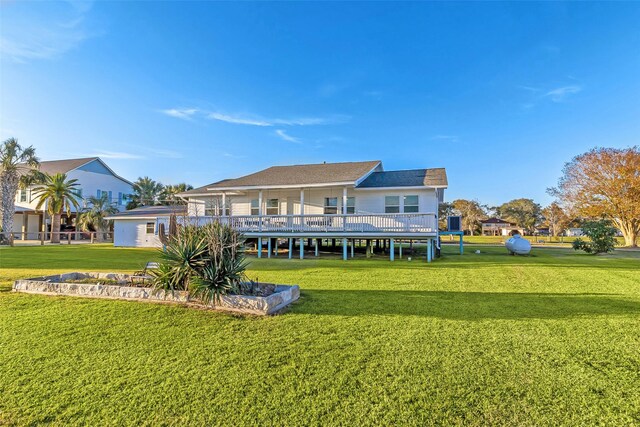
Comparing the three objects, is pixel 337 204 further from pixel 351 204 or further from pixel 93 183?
pixel 93 183

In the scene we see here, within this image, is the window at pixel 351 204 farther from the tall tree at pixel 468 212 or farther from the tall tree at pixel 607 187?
the tall tree at pixel 468 212

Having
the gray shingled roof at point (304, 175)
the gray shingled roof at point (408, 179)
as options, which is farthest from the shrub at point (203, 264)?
the gray shingled roof at point (408, 179)

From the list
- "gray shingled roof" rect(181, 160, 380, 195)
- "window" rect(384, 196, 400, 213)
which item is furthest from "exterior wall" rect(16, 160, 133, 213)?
"window" rect(384, 196, 400, 213)

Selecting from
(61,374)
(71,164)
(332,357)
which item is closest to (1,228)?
(71,164)

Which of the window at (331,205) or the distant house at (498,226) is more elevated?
the window at (331,205)

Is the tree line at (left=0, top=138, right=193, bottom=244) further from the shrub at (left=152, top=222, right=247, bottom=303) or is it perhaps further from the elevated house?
the shrub at (left=152, top=222, right=247, bottom=303)

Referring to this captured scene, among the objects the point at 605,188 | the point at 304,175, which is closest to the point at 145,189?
the point at 304,175

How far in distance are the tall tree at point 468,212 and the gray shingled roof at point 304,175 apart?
40.1m

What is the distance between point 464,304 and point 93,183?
4451cm

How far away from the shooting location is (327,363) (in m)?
3.86

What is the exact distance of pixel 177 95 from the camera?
18.5 meters

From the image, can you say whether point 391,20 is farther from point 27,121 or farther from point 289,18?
point 27,121

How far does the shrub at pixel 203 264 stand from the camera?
607cm

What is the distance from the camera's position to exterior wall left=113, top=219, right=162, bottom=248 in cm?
2725
